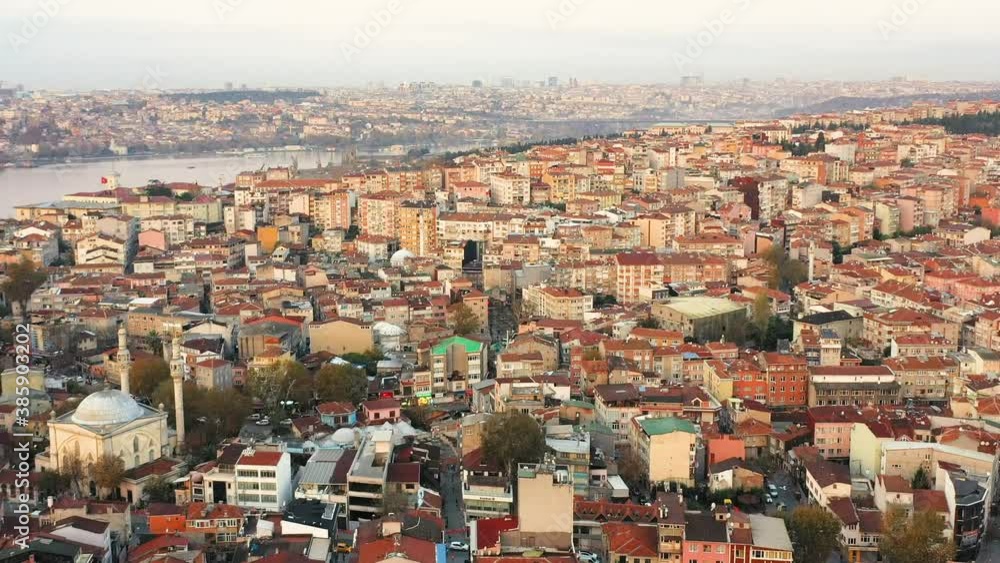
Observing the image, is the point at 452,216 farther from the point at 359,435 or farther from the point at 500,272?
the point at 359,435

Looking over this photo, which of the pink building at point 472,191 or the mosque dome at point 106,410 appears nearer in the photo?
the mosque dome at point 106,410

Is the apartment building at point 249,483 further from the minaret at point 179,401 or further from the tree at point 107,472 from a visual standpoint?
the minaret at point 179,401

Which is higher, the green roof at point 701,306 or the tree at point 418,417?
the green roof at point 701,306

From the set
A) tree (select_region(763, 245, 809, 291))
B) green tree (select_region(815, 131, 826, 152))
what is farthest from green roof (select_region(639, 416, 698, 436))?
green tree (select_region(815, 131, 826, 152))

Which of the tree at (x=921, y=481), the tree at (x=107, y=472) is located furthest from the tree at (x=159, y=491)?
the tree at (x=921, y=481)

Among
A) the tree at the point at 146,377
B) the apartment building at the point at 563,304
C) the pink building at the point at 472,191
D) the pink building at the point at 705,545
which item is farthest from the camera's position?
the pink building at the point at 472,191

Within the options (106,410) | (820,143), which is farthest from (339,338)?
(820,143)
